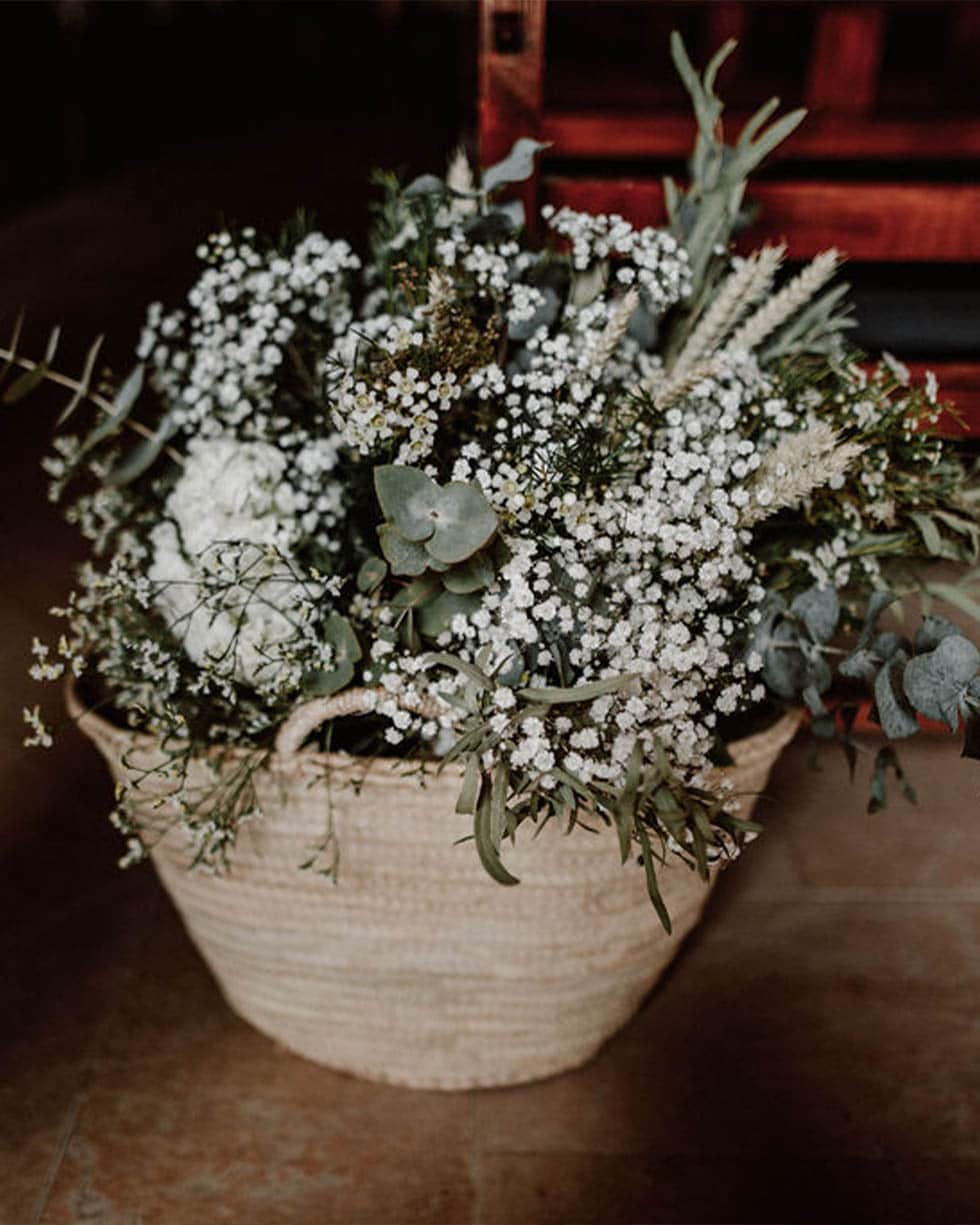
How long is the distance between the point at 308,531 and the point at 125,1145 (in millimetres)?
702

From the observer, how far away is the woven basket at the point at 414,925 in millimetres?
1113

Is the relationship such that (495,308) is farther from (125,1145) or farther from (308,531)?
Answer: (125,1145)

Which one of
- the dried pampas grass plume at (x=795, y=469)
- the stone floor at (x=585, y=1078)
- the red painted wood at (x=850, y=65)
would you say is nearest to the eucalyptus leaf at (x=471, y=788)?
the dried pampas grass plume at (x=795, y=469)

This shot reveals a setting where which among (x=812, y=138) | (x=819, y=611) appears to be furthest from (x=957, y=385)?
(x=819, y=611)

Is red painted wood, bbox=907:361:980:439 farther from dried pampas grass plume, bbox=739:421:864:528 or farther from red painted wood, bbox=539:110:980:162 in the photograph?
dried pampas grass plume, bbox=739:421:864:528

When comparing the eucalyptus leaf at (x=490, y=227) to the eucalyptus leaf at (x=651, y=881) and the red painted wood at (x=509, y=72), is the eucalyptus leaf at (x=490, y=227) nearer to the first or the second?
the red painted wood at (x=509, y=72)

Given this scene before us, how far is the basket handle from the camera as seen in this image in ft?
3.27

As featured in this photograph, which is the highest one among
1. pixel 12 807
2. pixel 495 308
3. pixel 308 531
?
pixel 495 308

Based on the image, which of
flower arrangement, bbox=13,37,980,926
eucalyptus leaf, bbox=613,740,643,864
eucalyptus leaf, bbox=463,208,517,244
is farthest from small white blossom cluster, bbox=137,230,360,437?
eucalyptus leaf, bbox=613,740,643,864

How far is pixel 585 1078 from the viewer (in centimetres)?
136

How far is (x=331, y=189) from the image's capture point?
5.50 meters

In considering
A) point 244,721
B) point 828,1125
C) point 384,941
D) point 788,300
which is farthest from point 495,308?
point 828,1125

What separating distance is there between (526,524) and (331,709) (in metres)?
0.24

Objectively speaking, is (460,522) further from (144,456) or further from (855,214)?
(855,214)
